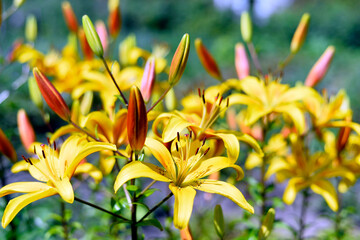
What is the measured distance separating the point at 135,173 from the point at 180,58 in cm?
37

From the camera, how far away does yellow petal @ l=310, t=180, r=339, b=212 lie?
1.38 metres

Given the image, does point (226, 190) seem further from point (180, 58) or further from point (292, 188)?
point (292, 188)

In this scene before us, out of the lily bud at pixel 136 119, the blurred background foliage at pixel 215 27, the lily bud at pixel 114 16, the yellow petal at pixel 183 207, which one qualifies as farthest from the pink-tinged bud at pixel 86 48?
the blurred background foliage at pixel 215 27

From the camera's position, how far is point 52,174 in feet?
3.52

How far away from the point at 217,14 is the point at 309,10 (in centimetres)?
362

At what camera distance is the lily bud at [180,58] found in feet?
3.40

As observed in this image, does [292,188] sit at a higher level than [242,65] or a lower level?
lower

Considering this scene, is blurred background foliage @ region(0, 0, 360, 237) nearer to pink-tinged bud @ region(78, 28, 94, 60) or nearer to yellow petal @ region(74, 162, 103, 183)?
pink-tinged bud @ region(78, 28, 94, 60)

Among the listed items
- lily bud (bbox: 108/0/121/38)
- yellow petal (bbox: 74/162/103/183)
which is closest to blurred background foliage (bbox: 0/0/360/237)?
lily bud (bbox: 108/0/121/38)

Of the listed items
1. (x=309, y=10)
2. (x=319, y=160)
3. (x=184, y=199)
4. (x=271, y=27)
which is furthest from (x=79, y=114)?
(x=309, y=10)

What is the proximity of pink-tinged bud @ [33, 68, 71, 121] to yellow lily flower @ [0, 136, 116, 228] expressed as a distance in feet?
0.29

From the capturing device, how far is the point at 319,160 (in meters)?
1.64

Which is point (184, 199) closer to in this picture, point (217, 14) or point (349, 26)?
point (349, 26)

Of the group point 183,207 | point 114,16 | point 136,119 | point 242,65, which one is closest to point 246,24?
point 242,65
